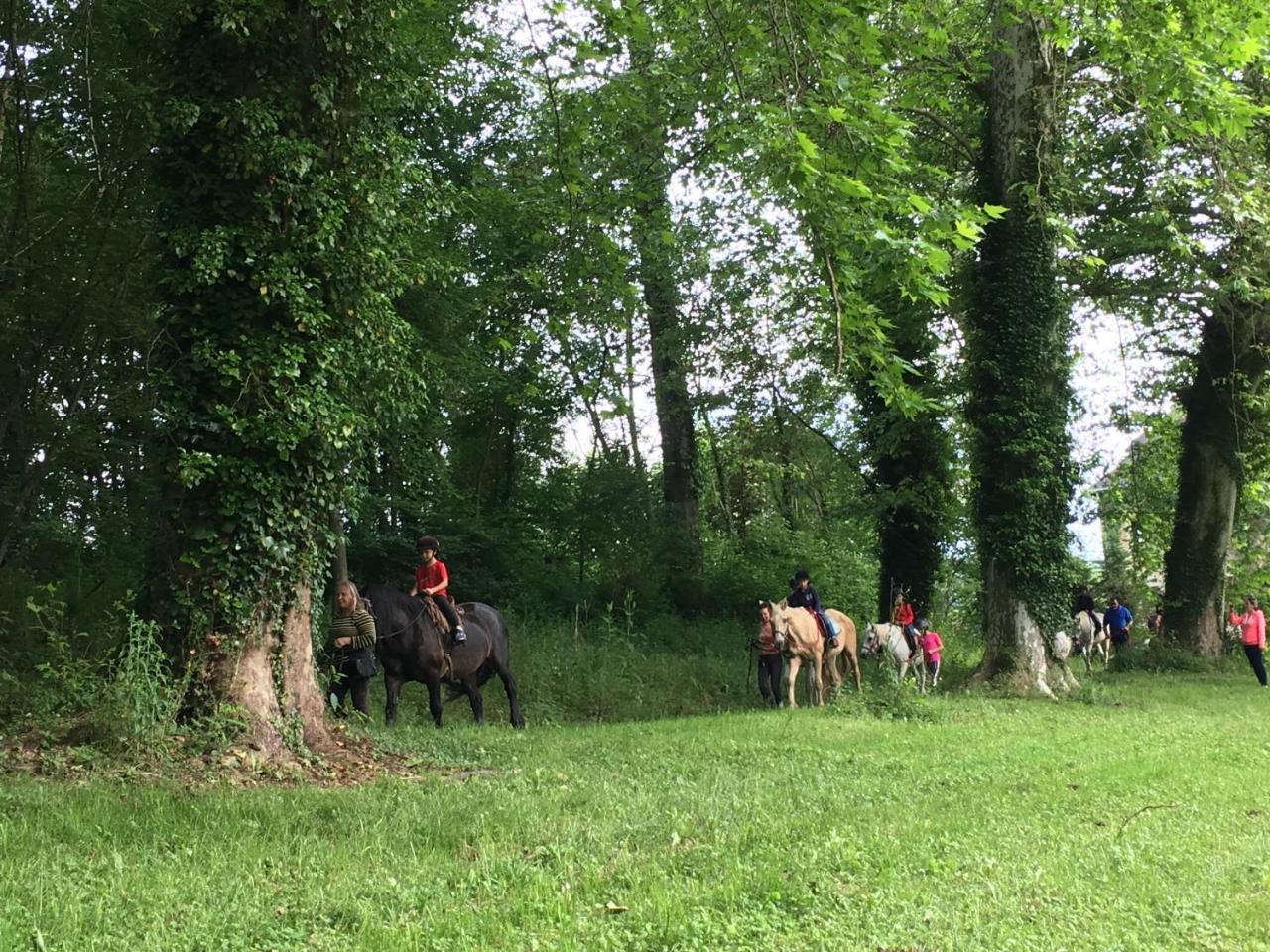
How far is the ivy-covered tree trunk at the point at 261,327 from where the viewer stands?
800 centimetres

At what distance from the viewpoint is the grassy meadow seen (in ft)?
13.5

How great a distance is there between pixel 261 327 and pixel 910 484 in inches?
667

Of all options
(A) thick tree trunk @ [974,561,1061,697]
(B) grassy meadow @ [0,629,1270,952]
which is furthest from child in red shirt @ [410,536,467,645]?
(A) thick tree trunk @ [974,561,1061,697]

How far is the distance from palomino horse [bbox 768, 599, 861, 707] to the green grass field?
6701 millimetres

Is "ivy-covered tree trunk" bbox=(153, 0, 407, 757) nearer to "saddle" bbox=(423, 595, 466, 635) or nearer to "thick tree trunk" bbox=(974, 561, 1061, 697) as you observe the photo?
"saddle" bbox=(423, 595, 466, 635)

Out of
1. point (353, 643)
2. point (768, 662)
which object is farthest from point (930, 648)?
point (353, 643)

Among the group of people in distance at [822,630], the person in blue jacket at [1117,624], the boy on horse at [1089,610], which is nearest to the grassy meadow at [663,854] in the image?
the group of people in distance at [822,630]

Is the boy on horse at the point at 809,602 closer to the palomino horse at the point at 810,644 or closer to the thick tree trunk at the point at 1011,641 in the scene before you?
the palomino horse at the point at 810,644

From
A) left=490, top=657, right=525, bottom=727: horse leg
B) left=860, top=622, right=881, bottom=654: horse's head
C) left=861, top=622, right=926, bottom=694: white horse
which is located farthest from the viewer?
left=860, top=622, right=881, bottom=654: horse's head

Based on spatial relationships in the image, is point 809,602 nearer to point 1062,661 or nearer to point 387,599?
point 1062,661

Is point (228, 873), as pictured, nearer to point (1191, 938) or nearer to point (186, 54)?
point (1191, 938)

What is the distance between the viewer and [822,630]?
16.9 metres

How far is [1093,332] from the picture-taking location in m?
21.9

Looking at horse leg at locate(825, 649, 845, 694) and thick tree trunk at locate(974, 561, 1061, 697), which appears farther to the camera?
horse leg at locate(825, 649, 845, 694)
